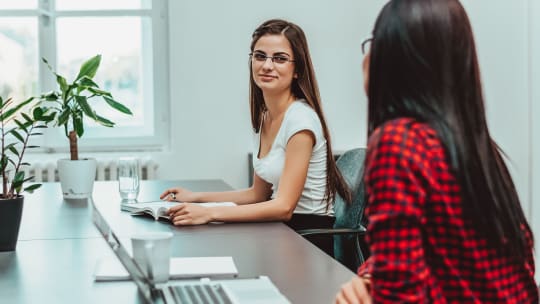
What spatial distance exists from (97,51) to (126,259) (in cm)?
290

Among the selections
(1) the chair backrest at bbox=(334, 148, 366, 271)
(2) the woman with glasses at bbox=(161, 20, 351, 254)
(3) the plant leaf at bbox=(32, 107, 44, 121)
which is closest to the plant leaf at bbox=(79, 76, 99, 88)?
(3) the plant leaf at bbox=(32, 107, 44, 121)

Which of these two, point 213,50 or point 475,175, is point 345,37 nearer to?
point 213,50

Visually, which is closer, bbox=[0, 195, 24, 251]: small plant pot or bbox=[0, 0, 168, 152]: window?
bbox=[0, 195, 24, 251]: small plant pot

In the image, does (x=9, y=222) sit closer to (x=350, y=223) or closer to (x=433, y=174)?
(x=350, y=223)

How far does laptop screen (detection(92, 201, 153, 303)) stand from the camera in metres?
1.38

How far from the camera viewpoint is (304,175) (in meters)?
2.23

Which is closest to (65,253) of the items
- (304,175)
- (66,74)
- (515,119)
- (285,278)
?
(285,278)

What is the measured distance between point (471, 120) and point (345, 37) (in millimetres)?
3322

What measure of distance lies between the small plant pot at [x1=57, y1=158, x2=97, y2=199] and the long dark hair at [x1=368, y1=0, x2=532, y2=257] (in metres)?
2.01

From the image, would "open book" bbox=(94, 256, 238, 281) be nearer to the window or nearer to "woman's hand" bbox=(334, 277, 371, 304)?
"woman's hand" bbox=(334, 277, 371, 304)

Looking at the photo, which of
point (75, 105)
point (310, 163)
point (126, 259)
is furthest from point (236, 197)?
point (126, 259)

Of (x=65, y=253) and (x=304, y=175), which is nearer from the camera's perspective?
(x=65, y=253)

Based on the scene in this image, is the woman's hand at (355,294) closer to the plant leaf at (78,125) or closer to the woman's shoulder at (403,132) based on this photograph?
the woman's shoulder at (403,132)

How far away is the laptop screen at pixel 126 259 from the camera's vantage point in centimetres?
138
